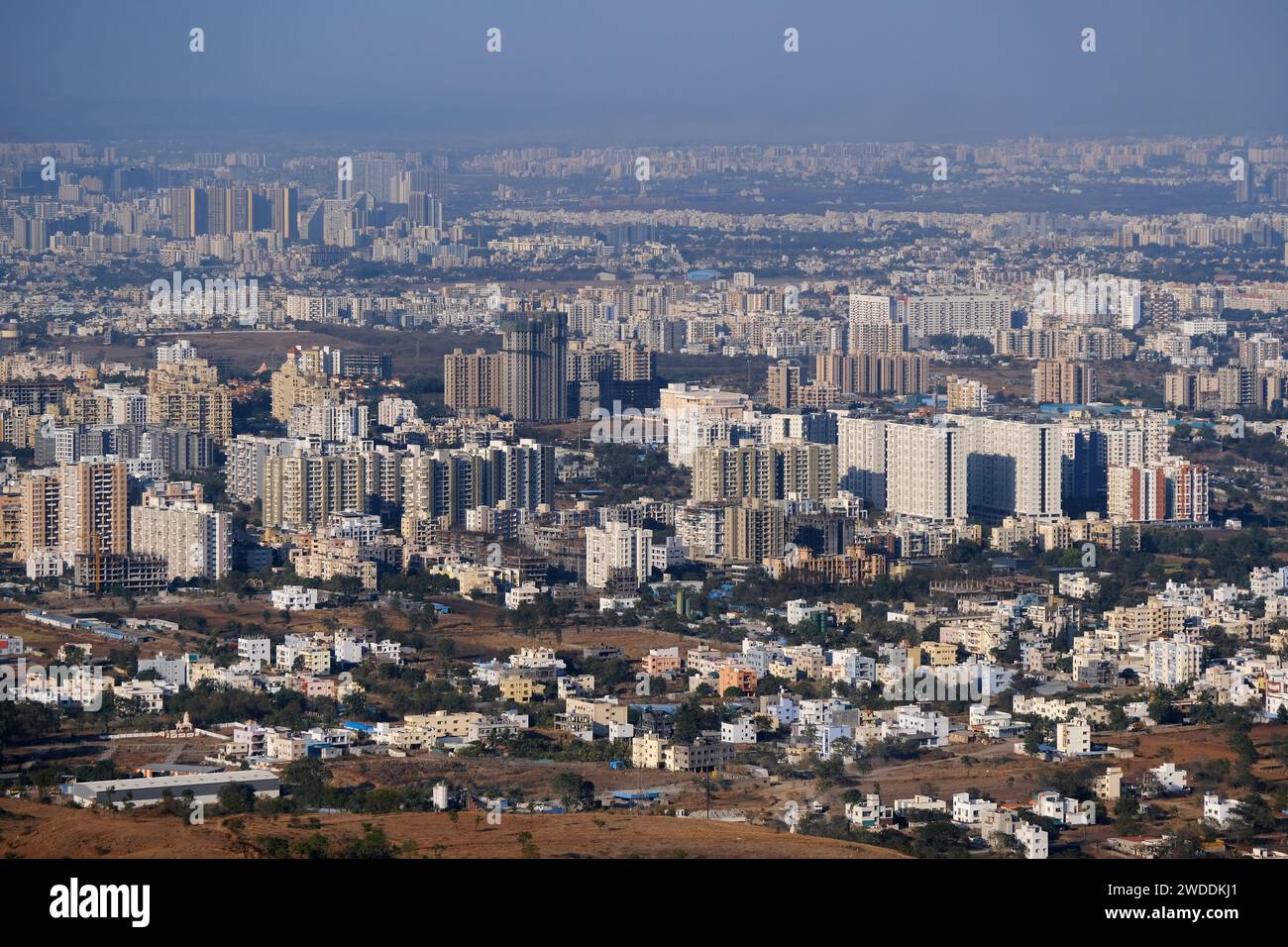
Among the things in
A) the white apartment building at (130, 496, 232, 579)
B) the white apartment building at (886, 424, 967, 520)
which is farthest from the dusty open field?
the white apartment building at (886, 424, 967, 520)

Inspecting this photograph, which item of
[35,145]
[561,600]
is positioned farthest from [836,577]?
[35,145]

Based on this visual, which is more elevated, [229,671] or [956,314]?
[956,314]

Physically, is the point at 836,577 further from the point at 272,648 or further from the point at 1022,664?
the point at 272,648

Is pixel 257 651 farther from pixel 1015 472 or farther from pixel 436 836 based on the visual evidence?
pixel 1015 472

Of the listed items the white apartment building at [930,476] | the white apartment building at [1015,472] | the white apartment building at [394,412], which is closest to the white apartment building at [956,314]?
the white apartment building at [394,412]

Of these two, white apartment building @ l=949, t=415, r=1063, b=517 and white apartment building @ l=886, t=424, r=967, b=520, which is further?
white apartment building @ l=949, t=415, r=1063, b=517

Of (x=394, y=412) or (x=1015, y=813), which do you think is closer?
(x=1015, y=813)

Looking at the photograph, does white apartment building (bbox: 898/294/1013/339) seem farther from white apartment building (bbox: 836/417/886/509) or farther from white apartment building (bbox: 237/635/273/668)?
white apartment building (bbox: 237/635/273/668)

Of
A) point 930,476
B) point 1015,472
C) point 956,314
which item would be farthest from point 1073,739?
point 956,314

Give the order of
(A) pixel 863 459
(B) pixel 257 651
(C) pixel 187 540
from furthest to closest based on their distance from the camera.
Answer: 1. (A) pixel 863 459
2. (C) pixel 187 540
3. (B) pixel 257 651
